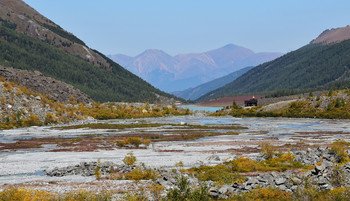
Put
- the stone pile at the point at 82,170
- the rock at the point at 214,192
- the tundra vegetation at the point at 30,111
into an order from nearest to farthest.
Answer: the rock at the point at 214,192, the stone pile at the point at 82,170, the tundra vegetation at the point at 30,111

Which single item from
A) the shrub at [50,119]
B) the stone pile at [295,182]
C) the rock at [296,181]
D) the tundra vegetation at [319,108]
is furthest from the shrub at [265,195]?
the tundra vegetation at [319,108]

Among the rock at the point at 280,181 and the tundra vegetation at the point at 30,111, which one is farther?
the tundra vegetation at the point at 30,111

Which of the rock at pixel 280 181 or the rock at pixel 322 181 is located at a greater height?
the rock at pixel 322 181

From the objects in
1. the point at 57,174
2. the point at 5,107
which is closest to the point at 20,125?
the point at 5,107

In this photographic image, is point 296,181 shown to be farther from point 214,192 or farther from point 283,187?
point 214,192

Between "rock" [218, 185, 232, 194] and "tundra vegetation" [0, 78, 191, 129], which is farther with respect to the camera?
"tundra vegetation" [0, 78, 191, 129]

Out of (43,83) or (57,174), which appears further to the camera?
(43,83)

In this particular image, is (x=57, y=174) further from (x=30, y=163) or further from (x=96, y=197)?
(x=96, y=197)

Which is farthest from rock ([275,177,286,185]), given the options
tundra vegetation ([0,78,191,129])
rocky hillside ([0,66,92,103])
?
rocky hillside ([0,66,92,103])

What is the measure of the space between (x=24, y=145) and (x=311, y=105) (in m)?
96.0

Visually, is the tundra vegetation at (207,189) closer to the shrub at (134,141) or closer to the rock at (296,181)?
the rock at (296,181)

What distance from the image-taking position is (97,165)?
29.8 m

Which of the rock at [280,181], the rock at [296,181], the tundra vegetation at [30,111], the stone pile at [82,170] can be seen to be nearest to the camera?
the rock at [296,181]

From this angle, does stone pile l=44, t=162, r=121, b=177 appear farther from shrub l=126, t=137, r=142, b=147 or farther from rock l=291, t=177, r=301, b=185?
shrub l=126, t=137, r=142, b=147
